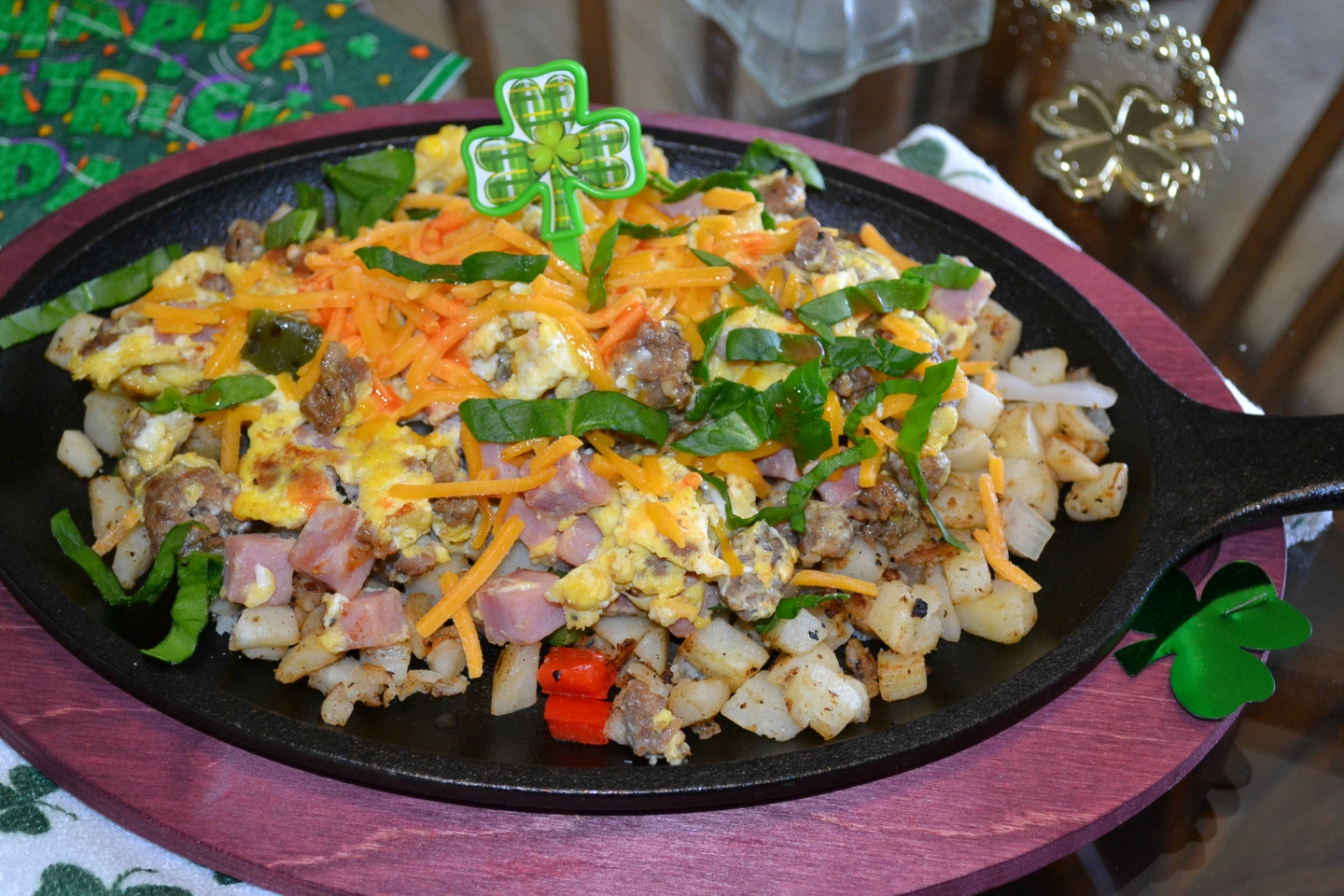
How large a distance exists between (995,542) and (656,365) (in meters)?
0.98

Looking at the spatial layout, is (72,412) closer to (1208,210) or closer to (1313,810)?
(1313,810)

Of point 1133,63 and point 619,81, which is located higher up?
point 1133,63

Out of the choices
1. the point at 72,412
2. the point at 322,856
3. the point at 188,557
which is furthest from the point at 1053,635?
the point at 72,412

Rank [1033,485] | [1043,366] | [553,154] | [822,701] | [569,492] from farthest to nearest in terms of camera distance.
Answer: [1043,366]
[1033,485]
[553,154]
[569,492]
[822,701]

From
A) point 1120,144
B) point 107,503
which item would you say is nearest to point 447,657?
point 107,503

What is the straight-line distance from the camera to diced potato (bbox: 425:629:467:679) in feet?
8.25

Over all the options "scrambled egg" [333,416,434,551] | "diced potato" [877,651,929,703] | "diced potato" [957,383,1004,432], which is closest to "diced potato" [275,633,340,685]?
"scrambled egg" [333,416,434,551]

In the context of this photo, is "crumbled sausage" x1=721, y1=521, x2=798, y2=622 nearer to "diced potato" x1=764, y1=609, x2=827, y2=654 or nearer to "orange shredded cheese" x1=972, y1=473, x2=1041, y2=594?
"diced potato" x1=764, y1=609, x2=827, y2=654

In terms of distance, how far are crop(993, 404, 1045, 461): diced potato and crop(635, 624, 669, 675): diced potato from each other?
1.07 metres

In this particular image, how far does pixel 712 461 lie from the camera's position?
262 centimetres

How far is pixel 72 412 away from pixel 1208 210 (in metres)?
4.31

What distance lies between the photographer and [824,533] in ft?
8.48

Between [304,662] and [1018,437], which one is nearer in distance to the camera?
[304,662]

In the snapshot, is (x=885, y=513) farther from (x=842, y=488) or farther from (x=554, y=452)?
(x=554, y=452)
